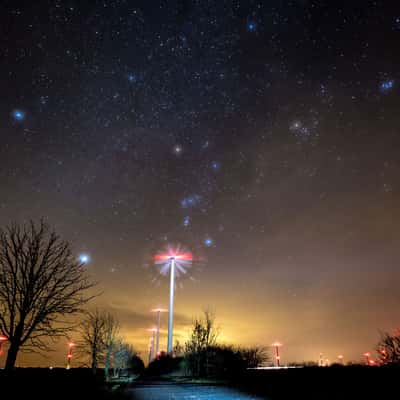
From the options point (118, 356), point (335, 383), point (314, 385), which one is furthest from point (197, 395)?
point (118, 356)

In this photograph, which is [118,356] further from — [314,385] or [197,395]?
[314,385]

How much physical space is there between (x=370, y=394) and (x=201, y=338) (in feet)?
82.9

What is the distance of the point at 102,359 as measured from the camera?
41.2m

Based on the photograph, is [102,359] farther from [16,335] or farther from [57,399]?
[57,399]

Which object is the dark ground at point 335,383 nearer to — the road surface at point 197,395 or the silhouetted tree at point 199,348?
the road surface at point 197,395

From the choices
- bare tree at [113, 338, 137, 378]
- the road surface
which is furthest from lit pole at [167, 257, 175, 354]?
the road surface

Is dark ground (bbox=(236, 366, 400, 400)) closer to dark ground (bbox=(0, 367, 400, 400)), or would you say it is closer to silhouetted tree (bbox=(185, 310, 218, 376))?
dark ground (bbox=(0, 367, 400, 400))

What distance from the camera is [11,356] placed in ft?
34.8

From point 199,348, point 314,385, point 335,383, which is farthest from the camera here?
point 199,348

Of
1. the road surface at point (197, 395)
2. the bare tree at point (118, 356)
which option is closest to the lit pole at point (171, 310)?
the bare tree at point (118, 356)

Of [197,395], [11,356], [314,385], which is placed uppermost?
[11,356]

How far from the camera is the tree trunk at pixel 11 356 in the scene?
10.5 meters

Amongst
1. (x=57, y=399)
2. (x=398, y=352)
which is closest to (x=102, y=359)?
(x=398, y=352)

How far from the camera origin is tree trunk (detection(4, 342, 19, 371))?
10.5 m
